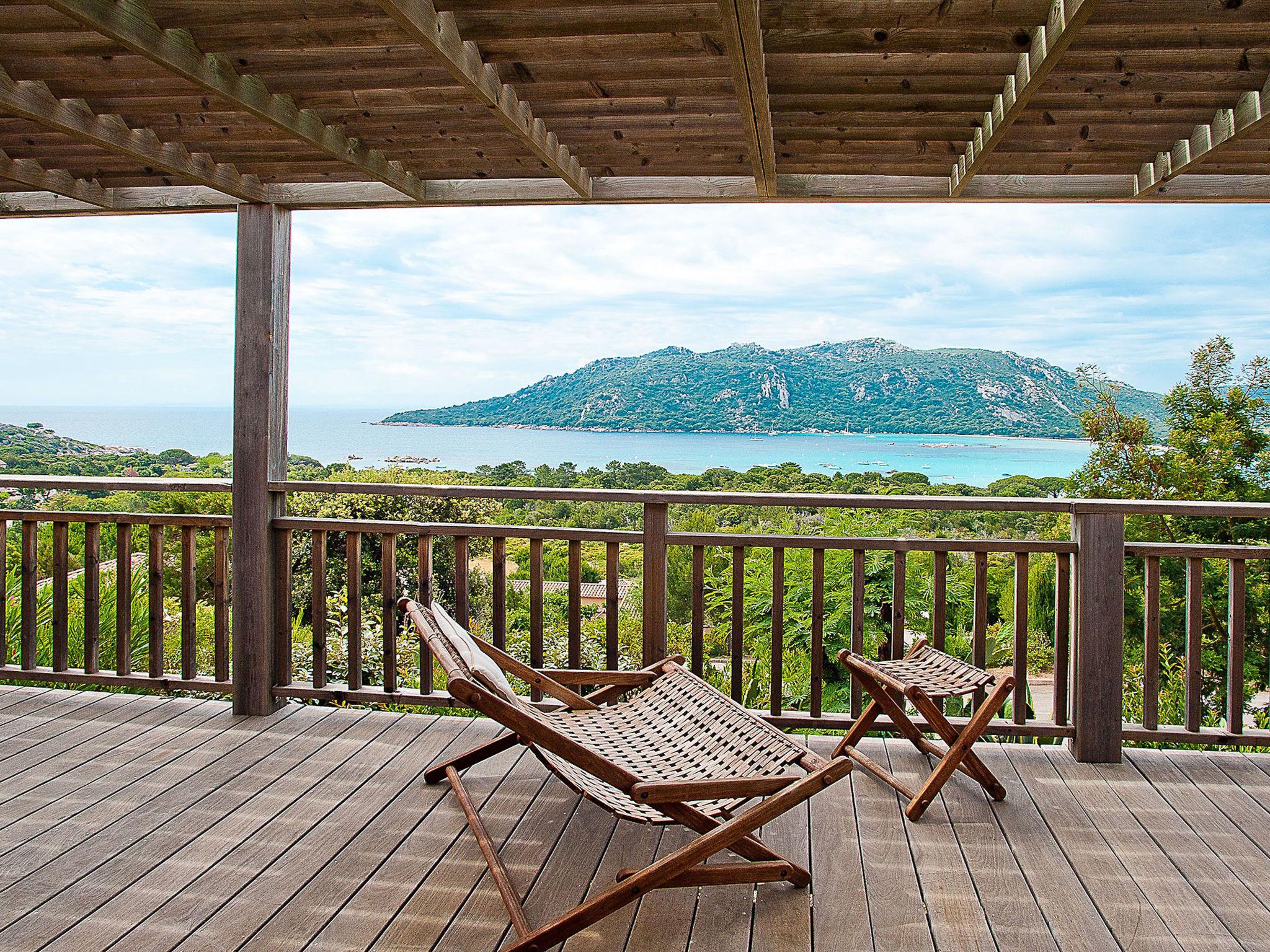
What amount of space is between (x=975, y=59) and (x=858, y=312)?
1545 centimetres

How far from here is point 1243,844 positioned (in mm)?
2576

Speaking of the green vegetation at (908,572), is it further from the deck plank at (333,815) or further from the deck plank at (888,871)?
the deck plank at (333,815)

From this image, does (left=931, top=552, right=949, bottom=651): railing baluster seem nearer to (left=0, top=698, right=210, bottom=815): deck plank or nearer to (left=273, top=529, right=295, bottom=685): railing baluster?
(left=273, top=529, right=295, bottom=685): railing baluster

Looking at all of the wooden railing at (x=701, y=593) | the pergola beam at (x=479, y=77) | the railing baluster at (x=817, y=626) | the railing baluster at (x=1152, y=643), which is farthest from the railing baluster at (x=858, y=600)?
the pergola beam at (x=479, y=77)

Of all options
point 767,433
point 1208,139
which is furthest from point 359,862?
point 767,433

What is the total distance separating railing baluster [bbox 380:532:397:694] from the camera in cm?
364

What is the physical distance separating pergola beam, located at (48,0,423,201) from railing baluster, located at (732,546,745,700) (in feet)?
6.37

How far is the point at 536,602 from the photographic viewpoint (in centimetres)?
354

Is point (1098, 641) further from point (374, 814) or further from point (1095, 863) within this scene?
point (374, 814)

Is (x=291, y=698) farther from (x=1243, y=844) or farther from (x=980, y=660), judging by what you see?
(x=1243, y=844)

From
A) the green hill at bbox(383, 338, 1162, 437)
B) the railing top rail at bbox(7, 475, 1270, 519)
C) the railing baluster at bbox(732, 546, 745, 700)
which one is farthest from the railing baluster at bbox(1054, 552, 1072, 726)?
the green hill at bbox(383, 338, 1162, 437)

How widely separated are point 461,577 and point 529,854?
1371 millimetres

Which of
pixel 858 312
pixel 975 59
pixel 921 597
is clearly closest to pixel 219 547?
pixel 975 59

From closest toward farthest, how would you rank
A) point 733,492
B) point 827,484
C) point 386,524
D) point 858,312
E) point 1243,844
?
point 1243,844
point 733,492
point 386,524
point 827,484
point 858,312
